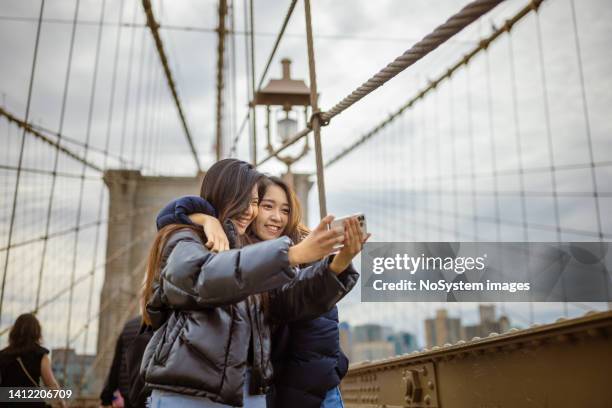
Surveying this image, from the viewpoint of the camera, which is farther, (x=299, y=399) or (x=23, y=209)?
(x=23, y=209)

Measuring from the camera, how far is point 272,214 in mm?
1254

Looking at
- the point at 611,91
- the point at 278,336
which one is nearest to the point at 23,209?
the point at 278,336

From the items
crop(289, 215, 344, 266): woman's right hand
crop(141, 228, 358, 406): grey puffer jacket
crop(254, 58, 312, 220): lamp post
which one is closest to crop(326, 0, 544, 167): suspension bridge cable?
crop(254, 58, 312, 220): lamp post

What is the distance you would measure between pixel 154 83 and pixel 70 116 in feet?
5.83

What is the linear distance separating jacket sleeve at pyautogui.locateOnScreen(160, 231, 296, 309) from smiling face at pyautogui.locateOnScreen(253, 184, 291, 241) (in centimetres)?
36

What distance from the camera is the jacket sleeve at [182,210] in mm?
1050

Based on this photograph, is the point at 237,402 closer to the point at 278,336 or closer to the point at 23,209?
the point at 278,336

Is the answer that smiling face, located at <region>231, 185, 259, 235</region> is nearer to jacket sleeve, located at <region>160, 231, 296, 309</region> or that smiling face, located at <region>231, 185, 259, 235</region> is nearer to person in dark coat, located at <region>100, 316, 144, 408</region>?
jacket sleeve, located at <region>160, 231, 296, 309</region>

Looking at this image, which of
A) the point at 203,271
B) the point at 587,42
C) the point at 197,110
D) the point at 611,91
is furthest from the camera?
the point at 197,110

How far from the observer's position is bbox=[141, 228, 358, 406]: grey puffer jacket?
815 millimetres

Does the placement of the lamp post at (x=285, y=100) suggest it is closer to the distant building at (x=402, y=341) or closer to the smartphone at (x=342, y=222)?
the smartphone at (x=342, y=222)

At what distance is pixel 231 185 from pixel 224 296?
1.15ft

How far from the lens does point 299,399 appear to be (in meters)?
1.12

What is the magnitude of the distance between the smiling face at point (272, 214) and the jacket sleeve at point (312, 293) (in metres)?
0.18
